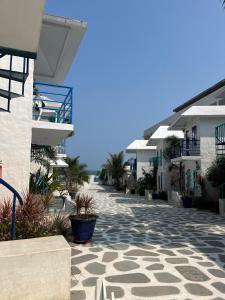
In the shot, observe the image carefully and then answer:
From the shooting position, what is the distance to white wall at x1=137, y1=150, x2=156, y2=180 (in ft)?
96.8

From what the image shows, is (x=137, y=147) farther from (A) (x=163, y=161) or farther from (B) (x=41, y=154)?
(B) (x=41, y=154)

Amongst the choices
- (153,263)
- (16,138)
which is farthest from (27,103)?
(153,263)

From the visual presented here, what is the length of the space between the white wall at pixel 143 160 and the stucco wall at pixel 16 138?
21464mm

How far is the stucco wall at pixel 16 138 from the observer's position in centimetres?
853

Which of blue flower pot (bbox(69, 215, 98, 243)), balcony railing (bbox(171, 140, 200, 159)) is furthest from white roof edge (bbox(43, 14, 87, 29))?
balcony railing (bbox(171, 140, 200, 159))

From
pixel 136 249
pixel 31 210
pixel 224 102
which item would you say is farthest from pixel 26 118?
pixel 224 102

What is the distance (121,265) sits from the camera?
5.45 m

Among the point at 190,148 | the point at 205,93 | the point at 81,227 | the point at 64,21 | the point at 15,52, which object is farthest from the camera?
the point at 205,93

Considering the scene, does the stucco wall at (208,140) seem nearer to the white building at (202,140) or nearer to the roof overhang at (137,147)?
the white building at (202,140)

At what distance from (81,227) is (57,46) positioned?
598cm

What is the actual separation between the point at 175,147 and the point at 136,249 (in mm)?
14286

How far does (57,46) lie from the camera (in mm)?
9109

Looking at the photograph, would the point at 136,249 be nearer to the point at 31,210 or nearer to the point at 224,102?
the point at 31,210

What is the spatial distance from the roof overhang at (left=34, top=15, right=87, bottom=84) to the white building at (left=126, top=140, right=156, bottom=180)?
1873cm
